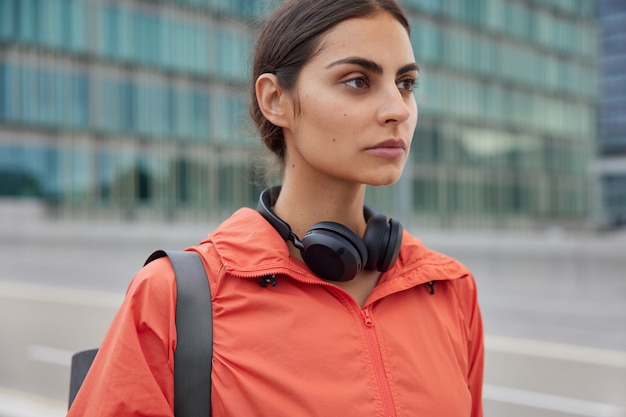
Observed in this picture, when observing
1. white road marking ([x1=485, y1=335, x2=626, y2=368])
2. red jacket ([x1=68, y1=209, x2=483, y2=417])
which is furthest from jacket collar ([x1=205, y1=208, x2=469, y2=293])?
white road marking ([x1=485, y1=335, x2=626, y2=368])

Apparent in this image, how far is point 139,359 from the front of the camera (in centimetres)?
154

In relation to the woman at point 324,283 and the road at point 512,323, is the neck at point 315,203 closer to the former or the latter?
the woman at point 324,283

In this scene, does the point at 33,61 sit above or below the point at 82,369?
above

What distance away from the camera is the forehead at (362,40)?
1741 mm

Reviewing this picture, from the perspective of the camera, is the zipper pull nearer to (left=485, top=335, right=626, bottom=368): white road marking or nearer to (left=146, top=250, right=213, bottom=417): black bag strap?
(left=146, top=250, right=213, bottom=417): black bag strap

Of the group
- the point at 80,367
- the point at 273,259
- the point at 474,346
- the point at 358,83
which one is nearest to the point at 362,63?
the point at 358,83

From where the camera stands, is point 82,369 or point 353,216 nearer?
point 82,369

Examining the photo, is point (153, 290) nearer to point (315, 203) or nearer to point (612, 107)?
point (315, 203)

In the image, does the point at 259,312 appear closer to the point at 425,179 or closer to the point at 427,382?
the point at 427,382

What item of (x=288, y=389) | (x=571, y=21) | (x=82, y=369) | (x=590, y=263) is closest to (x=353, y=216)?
(x=288, y=389)

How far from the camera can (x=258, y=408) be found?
159cm

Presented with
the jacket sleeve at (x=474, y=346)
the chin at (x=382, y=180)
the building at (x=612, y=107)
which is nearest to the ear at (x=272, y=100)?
the chin at (x=382, y=180)

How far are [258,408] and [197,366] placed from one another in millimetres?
153

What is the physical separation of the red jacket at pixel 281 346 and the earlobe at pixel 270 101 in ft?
0.80
